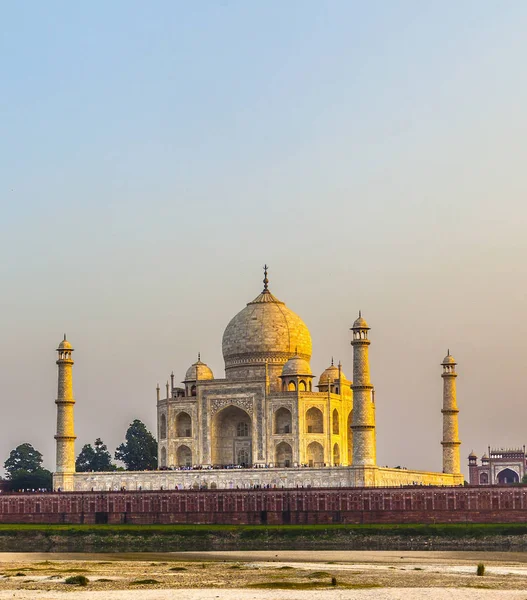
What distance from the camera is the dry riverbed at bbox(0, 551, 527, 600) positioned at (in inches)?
1371

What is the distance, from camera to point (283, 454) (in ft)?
249

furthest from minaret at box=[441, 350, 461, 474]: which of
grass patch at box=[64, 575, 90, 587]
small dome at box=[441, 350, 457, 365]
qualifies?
grass patch at box=[64, 575, 90, 587]

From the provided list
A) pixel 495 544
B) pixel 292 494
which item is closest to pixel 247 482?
pixel 292 494

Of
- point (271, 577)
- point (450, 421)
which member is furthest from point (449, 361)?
point (271, 577)

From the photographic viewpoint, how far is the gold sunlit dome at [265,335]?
3145 inches

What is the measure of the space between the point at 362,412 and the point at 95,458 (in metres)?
32.8

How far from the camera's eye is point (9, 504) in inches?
2798

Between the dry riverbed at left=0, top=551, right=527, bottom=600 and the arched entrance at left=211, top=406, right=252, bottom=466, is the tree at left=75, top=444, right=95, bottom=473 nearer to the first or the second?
the arched entrance at left=211, top=406, right=252, bottom=466

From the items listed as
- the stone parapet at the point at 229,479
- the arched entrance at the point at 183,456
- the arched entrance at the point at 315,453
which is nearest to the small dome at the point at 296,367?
the arched entrance at the point at 315,453

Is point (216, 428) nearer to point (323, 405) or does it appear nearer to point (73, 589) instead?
point (323, 405)

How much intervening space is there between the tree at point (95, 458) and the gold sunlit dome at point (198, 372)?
17878 mm

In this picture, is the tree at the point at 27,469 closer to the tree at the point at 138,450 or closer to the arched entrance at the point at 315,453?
the tree at the point at 138,450

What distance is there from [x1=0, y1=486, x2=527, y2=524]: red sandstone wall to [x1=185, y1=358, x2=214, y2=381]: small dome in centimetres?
1143

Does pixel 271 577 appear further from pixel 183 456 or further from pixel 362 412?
pixel 183 456
